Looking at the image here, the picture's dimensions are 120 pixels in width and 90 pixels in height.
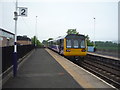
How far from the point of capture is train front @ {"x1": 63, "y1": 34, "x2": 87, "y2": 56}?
21184mm

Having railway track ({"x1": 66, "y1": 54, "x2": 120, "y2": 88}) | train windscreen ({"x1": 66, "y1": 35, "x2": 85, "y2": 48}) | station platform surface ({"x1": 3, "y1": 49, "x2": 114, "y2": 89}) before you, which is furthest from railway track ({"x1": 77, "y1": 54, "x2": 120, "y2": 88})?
train windscreen ({"x1": 66, "y1": 35, "x2": 85, "y2": 48})

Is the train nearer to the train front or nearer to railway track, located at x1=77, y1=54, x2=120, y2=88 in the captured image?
the train front

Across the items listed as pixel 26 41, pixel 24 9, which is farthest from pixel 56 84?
pixel 26 41

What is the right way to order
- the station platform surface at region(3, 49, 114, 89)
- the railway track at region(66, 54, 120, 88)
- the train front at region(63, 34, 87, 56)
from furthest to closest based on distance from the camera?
the train front at region(63, 34, 87, 56) < the railway track at region(66, 54, 120, 88) < the station platform surface at region(3, 49, 114, 89)

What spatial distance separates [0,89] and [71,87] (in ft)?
7.68

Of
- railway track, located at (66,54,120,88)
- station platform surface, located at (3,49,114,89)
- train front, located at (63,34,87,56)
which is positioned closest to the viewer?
station platform surface, located at (3,49,114,89)

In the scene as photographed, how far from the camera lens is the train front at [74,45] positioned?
21184 mm

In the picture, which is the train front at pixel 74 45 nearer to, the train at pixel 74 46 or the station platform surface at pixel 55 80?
the train at pixel 74 46

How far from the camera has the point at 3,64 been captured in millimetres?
9734

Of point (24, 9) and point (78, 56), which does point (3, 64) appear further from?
point (78, 56)

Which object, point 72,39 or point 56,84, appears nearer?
point 56,84

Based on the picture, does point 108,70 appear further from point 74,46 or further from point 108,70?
point 74,46

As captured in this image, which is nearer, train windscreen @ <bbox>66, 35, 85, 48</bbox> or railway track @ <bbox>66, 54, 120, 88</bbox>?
railway track @ <bbox>66, 54, 120, 88</bbox>

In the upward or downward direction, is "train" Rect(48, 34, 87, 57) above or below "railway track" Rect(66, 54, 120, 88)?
above
